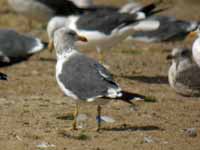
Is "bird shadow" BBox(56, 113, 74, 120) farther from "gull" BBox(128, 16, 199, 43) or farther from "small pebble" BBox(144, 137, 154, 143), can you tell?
"gull" BBox(128, 16, 199, 43)

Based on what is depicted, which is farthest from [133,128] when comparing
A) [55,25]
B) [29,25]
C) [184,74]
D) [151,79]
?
[29,25]

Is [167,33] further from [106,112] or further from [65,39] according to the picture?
[65,39]

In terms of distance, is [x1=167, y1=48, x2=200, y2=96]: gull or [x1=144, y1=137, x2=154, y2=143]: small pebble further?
[x1=167, y1=48, x2=200, y2=96]: gull

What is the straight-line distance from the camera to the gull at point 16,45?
1209cm

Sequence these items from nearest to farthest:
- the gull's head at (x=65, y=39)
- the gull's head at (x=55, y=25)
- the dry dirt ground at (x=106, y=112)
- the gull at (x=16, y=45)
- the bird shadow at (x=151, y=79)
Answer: the dry dirt ground at (x=106, y=112) → the gull's head at (x=65, y=39) → the bird shadow at (x=151, y=79) → the gull at (x=16, y=45) → the gull's head at (x=55, y=25)

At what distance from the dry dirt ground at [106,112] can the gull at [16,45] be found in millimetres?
191

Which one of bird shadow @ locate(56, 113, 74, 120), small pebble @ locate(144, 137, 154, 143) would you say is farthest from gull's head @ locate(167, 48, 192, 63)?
small pebble @ locate(144, 137, 154, 143)

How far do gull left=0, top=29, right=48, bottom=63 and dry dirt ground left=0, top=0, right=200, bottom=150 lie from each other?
0.63 feet

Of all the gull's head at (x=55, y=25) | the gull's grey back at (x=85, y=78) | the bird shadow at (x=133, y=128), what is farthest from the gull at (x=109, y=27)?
the bird shadow at (x=133, y=128)

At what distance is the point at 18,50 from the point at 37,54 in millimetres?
772

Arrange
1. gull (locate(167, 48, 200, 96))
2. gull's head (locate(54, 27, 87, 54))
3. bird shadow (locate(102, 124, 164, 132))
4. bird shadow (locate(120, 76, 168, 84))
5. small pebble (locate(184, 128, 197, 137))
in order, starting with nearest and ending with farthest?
small pebble (locate(184, 128, 197, 137)), bird shadow (locate(102, 124, 164, 132)), gull's head (locate(54, 27, 87, 54)), gull (locate(167, 48, 200, 96)), bird shadow (locate(120, 76, 168, 84))

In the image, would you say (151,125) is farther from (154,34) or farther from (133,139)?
(154,34)

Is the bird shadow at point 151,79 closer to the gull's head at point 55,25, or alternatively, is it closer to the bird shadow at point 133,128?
the gull's head at point 55,25

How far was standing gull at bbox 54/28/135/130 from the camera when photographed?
24.8 feet
